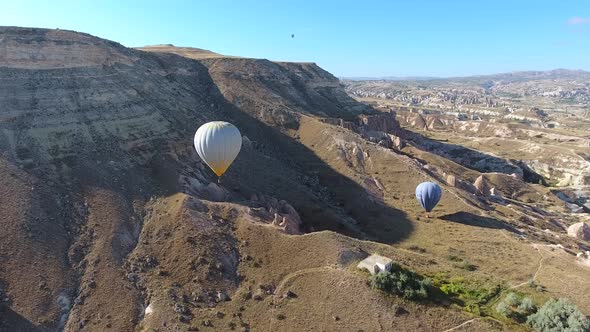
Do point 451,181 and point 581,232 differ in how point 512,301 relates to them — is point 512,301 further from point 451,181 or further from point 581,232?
point 451,181

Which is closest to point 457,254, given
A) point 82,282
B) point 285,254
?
point 285,254

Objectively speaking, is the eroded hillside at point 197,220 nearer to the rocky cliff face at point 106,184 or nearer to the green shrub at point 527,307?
the rocky cliff face at point 106,184

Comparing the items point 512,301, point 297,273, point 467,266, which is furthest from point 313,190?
point 512,301

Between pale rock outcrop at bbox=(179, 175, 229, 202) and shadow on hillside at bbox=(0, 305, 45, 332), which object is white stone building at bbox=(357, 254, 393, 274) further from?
shadow on hillside at bbox=(0, 305, 45, 332)

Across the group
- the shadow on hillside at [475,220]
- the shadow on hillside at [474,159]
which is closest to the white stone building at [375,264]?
the shadow on hillside at [475,220]

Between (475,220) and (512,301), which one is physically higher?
(512,301)

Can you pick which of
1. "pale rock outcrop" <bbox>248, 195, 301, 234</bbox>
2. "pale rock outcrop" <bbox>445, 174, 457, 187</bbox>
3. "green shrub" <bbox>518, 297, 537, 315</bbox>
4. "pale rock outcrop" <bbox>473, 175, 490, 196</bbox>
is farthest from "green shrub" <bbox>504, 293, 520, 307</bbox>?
"pale rock outcrop" <bbox>473, 175, 490, 196</bbox>
